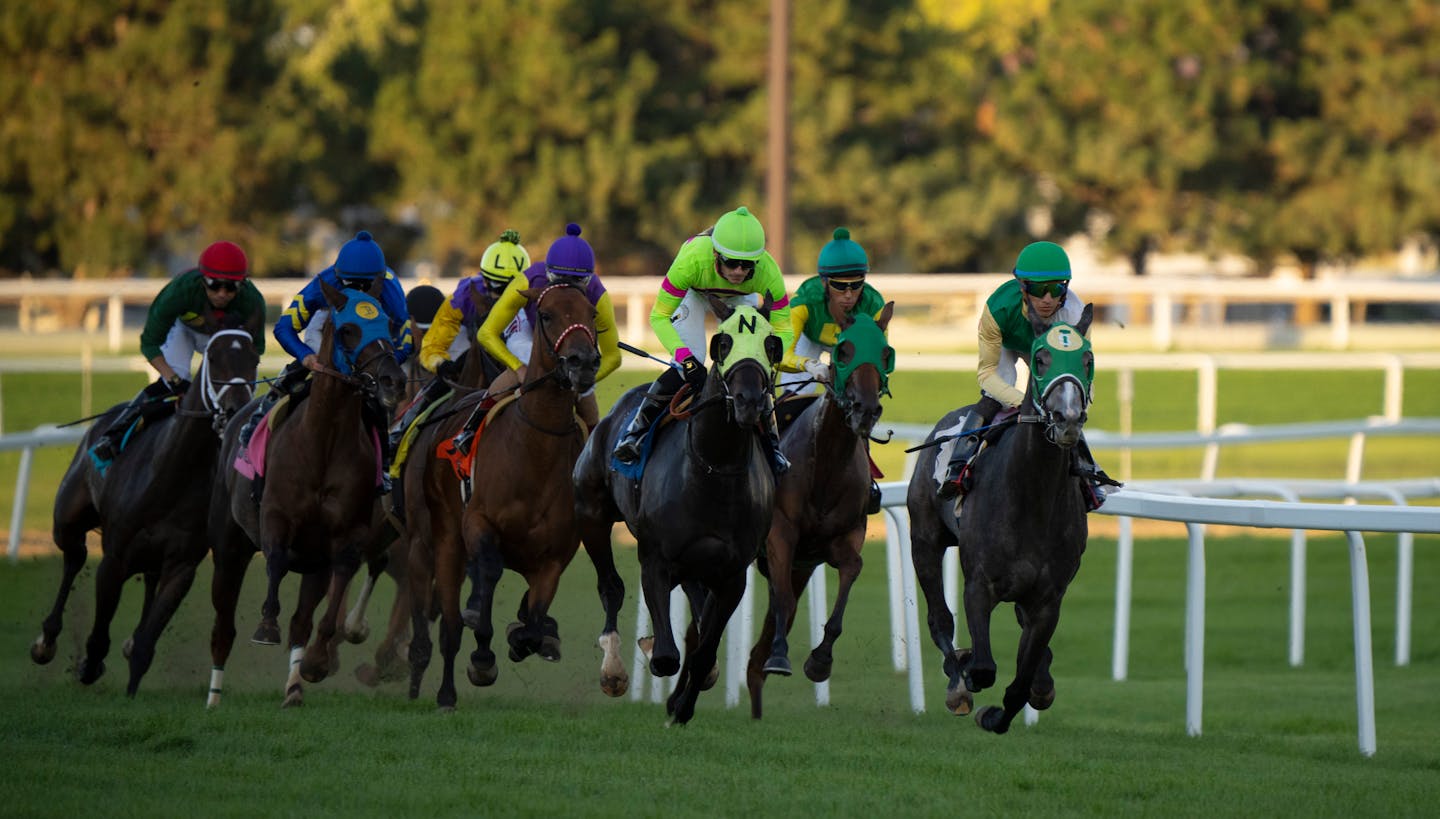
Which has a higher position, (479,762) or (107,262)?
(107,262)

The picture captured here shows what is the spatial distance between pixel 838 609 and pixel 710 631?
2.44ft

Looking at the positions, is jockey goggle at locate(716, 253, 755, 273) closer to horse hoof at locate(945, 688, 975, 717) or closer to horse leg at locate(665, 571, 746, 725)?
horse leg at locate(665, 571, 746, 725)

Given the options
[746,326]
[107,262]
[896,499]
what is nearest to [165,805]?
[746,326]

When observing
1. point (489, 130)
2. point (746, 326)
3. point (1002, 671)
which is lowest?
point (1002, 671)

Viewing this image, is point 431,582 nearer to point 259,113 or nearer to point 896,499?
point 896,499

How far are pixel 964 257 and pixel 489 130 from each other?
7549 millimetres

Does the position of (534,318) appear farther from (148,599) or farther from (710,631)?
(148,599)

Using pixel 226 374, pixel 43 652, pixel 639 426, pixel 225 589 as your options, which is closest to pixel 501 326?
pixel 639 426

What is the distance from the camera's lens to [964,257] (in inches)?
1276

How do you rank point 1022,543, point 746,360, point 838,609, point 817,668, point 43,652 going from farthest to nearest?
point 43,652, point 838,609, point 817,668, point 1022,543, point 746,360

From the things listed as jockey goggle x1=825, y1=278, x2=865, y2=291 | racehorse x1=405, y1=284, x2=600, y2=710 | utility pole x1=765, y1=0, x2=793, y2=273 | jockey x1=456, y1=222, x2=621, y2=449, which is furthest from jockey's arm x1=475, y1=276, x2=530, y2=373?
utility pole x1=765, y1=0, x2=793, y2=273

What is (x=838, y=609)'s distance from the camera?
25.9ft

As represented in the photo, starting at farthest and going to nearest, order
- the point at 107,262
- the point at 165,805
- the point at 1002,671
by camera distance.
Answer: the point at 107,262 < the point at 1002,671 < the point at 165,805

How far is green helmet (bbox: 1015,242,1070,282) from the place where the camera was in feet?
23.2
